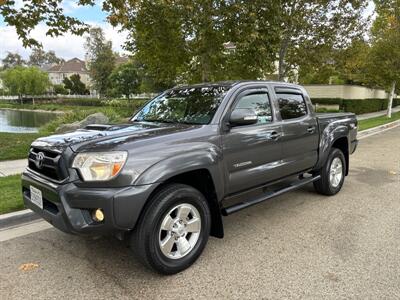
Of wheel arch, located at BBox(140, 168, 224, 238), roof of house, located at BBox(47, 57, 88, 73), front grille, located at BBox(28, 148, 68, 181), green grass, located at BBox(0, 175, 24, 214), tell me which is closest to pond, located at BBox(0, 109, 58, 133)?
green grass, located at BBox(0, 175, 24, 214)

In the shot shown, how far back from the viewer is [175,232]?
11.2 feet

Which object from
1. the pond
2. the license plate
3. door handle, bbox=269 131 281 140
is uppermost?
door handle, bbox=269 131 281 140

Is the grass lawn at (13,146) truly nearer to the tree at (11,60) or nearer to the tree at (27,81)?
the tree at (27,81)

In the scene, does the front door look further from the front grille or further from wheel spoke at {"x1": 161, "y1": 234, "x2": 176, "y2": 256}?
the front grille

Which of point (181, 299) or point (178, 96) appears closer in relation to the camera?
point (181, 299)

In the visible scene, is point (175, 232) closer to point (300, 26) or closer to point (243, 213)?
point (243, 213)

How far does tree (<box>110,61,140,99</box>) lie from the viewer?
173 ft

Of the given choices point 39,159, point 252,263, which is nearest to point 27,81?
point 39,159

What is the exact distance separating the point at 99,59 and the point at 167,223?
6516 centimetres

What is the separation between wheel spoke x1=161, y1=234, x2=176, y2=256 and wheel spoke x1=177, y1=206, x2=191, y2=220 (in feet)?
0.69

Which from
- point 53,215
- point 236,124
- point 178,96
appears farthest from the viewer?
point 178,96

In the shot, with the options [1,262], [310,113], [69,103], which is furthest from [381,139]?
[69,103]

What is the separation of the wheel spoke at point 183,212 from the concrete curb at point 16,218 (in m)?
2.48

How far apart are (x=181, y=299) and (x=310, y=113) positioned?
3533 mm
